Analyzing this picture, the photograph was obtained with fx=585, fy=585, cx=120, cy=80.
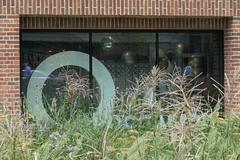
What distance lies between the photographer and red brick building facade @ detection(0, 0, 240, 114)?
11180 mm

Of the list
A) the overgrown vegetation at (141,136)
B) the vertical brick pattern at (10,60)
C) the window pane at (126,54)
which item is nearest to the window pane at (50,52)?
the window pane at (126,54)

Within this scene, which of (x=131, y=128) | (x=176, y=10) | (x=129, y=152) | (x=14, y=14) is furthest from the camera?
(x=176, y=10)

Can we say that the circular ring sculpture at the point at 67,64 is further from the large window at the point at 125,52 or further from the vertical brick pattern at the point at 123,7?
the vertical brick pattern at the point at 123,7

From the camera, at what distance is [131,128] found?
24.3ft

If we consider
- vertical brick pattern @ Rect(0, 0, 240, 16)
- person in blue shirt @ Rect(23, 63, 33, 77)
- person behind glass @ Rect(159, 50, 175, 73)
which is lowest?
person in blue shirt @ Rect(23, 63, 33, 77)

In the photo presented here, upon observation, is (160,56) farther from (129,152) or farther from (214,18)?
(129,152)

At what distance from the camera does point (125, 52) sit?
12.7 metres

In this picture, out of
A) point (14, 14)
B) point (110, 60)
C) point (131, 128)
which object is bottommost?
point (131, 128)

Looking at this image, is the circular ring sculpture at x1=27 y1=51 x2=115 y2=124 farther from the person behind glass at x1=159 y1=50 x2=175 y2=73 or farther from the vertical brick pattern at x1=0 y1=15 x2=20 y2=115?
the person behind glass at x1=159 y1=50 x2=175 y2=73

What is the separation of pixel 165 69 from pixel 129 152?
7841 mm

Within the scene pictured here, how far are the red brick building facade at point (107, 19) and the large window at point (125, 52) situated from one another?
43 cm

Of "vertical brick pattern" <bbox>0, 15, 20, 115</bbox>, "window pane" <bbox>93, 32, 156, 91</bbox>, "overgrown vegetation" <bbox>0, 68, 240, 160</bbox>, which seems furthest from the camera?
"window pane" <bbox>93, 32, 156, 91</bbox>

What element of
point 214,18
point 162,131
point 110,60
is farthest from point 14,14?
point 162,131

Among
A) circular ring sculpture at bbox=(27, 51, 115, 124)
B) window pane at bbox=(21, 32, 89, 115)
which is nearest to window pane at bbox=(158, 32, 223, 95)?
circular ring sculpture at bbox=(27, 51, 115, 124)
